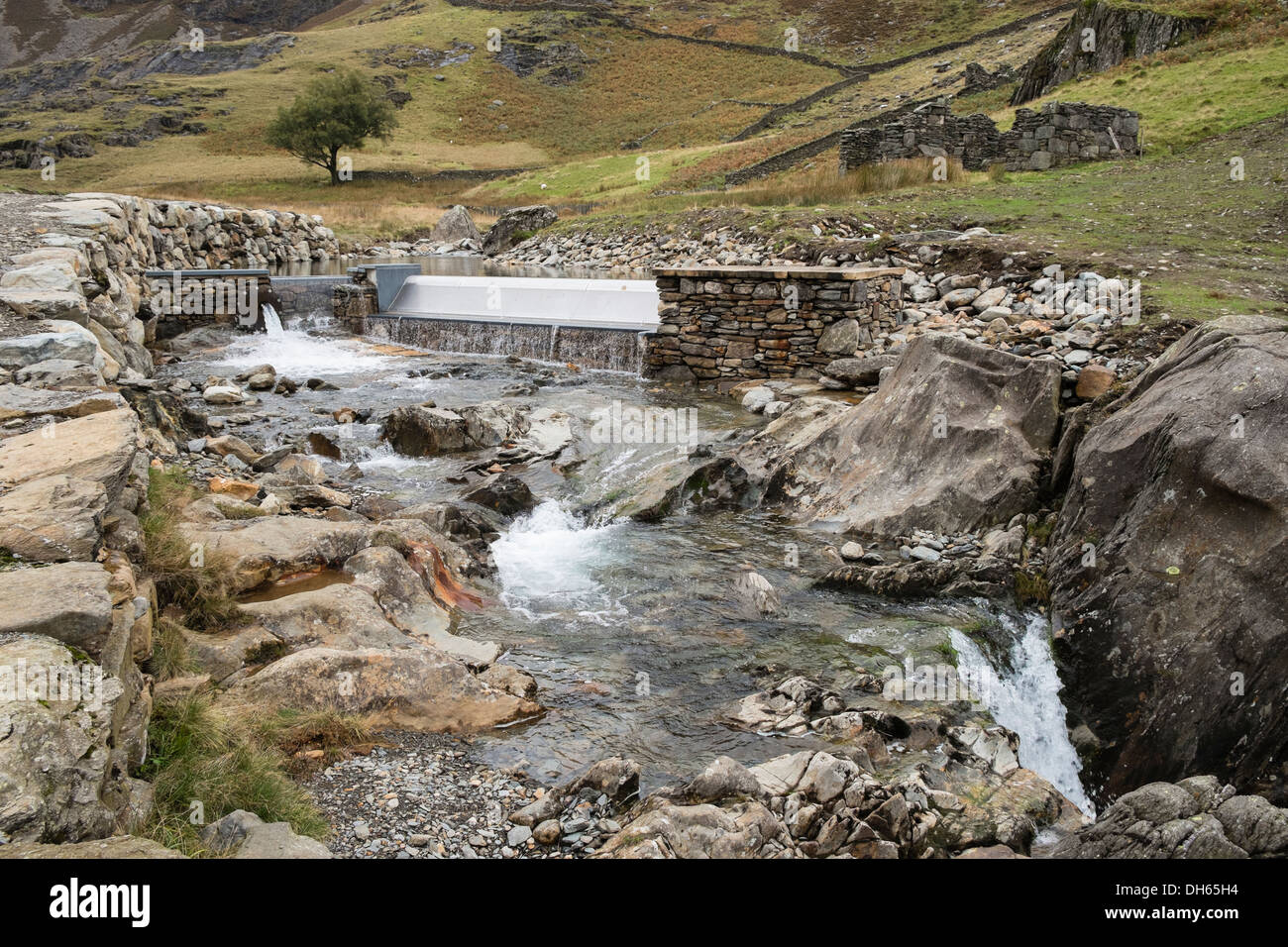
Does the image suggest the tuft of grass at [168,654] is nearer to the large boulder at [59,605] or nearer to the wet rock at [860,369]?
the large boulder at [59,605]

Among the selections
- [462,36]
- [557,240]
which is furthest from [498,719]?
[462,36]

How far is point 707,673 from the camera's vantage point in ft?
17.7

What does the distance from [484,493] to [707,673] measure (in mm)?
3790

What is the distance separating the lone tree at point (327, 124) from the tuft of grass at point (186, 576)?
50975mm

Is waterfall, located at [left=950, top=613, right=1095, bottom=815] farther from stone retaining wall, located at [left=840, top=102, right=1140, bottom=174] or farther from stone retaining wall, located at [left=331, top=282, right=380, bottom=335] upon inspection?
stone retaining wall, located at [left=840, top=102, right=1140, bottom=174]

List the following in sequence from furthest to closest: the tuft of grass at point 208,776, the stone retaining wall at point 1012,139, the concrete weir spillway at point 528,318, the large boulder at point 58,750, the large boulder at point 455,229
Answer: the large boulder at point 455,229 → the stone retaining wall at point 1012,139 → the concrete weir spillway at point 528,318 → the tuft of grass at point 208,776 → the large boulder at point 58,750

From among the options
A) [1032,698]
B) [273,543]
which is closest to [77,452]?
[273,543]

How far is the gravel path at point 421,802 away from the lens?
3494 mm

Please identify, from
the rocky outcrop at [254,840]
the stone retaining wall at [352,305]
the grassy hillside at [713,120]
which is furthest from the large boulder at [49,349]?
the stone retaining wall at [352,305]

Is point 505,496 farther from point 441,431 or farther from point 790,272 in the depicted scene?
point 790,272

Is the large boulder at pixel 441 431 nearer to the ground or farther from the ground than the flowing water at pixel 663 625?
farther from the ground

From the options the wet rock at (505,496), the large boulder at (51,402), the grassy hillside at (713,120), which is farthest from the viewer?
the grassy hillside at (713,120)
